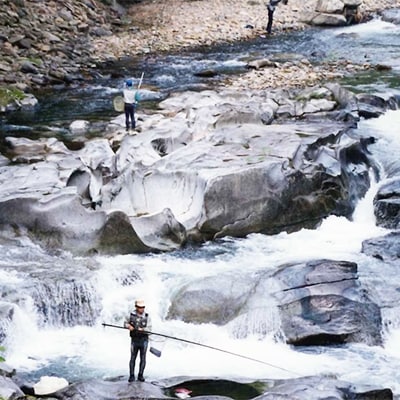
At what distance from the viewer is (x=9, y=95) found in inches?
890

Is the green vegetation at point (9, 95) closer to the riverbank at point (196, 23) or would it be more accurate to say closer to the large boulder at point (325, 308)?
the riverbank at point (196, 23)

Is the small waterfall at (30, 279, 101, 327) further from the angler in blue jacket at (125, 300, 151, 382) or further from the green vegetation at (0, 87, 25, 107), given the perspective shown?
the green vegetation at (0, 87, 25, 107)

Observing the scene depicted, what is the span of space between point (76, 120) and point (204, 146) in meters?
5.15

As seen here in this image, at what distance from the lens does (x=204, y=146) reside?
55.6 feet

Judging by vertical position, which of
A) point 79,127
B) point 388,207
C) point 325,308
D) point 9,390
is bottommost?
point 9,390

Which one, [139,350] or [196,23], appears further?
[196,23]

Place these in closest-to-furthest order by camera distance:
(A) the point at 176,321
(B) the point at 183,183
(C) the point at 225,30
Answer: (A) the point at 176,321, (B) the point at 183,183, (C) the point at 225,30

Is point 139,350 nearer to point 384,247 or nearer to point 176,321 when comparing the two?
point 176,321

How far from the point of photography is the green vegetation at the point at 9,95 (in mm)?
22328

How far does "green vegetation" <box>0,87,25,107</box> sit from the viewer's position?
22.3m

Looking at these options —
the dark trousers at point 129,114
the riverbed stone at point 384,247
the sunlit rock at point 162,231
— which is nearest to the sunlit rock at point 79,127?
the dark trousers at point 129,114

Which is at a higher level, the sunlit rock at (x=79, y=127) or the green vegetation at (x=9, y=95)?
the green vegetation at (x=9, y=95)

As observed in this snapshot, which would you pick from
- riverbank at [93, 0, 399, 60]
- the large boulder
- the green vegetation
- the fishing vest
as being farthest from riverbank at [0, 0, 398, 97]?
the fishing vest

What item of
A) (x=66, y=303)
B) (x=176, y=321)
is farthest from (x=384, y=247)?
(x=66, y=303)
